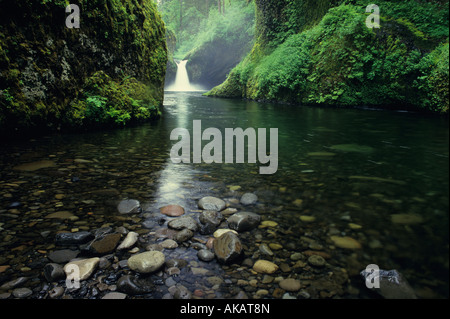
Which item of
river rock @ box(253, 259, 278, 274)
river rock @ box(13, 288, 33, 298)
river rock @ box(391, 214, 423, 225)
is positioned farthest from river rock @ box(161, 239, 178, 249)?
river rock @ box(391, 214, 423, 225)

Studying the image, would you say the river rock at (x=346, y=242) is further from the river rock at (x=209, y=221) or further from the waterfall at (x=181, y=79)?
the waterfall at (x=181, y=79)

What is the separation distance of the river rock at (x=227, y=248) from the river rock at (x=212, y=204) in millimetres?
579

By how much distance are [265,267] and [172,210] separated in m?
1.09

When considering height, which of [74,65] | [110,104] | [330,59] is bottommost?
[110,104]

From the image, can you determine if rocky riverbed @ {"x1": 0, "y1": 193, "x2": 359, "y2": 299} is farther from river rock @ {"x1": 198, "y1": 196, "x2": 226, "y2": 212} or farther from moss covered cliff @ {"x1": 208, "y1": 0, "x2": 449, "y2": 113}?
moss covered cliff @ {"x1": 208, "y1": 0, "x2": 449, "y2": 113}

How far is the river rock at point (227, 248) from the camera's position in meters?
1.72

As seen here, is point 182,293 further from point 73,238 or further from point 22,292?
point 73,238

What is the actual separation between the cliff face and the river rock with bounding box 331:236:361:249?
5230 millimetres

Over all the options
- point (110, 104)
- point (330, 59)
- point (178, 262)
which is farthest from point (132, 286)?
point (330, 59)

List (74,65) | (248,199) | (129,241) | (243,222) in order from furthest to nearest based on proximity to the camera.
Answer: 1. (74,65)
2. (248,199)
3. (243,222)
4. (129,241)

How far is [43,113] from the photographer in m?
→ 5.00

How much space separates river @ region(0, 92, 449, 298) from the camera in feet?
4.82

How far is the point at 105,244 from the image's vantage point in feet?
6.01
